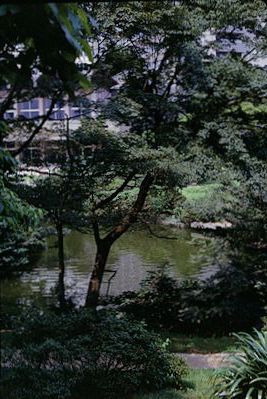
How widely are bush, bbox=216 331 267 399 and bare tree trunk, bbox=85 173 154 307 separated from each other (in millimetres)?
2600

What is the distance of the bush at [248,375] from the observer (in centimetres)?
374

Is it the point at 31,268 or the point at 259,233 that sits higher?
the point at 259,233

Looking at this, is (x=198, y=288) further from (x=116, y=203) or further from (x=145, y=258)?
(x=116, y=203)

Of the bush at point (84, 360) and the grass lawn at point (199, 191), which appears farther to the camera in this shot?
the grass lawn at point (199, 191)

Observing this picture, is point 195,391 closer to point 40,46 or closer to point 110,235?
point 110,235

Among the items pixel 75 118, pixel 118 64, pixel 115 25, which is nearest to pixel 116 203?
pixel 75 118

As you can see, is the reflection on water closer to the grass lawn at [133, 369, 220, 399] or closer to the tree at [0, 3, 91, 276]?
the grass lawn at [133, 369, 220, 399]

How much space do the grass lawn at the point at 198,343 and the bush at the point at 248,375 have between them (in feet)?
5.68

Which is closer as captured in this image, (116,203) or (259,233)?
(116,203)

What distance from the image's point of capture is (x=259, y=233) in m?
7.12

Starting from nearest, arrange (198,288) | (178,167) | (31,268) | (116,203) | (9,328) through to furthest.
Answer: (9,328), (178,167), (116,203), (198,288), (31,268)

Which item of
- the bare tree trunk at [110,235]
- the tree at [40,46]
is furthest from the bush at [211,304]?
the tree at [40,46]

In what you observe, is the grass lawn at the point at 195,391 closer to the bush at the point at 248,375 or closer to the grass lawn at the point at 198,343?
the bush at the point at 248,375

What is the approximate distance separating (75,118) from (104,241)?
1.99 meters
